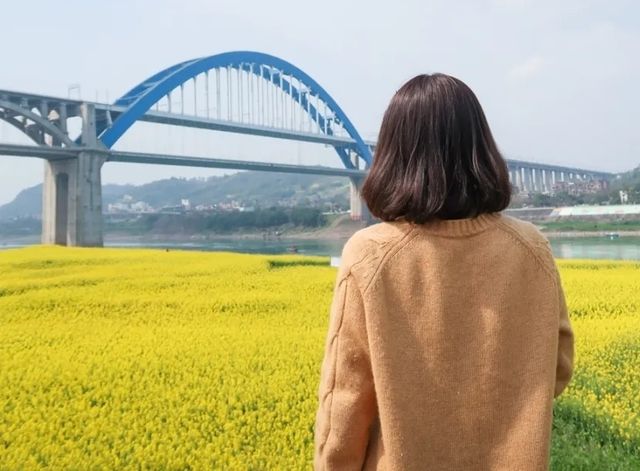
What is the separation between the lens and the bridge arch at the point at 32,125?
2348cm

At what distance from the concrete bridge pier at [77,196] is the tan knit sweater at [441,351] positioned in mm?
24929

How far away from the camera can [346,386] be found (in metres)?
1.20

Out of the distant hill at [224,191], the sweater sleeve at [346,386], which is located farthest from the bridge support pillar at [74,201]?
the distant hill at [224,191]

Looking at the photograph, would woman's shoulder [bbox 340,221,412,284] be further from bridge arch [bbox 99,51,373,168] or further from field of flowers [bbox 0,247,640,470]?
bridge arch [bbox 99,51,373,168]

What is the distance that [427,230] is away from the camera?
120 centimetres

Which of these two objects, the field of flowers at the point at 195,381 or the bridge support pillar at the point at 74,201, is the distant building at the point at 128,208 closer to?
the bridge support pillar at the point at 74,201

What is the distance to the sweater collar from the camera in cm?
120

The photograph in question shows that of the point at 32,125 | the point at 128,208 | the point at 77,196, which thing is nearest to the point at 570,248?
the point at 77,196

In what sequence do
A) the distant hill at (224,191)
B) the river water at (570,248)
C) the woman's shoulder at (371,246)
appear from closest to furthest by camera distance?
the woman's shoulder at (371,246)
the river water at (570,248)
the distant hill at (224,191)

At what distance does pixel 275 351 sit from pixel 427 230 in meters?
2.76

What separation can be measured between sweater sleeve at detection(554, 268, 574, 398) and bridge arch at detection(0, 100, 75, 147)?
81.9 ft

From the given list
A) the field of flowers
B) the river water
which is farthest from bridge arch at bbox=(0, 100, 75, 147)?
the field of flowers

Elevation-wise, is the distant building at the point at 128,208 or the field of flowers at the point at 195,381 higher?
the field of flowers at the point at 195,381

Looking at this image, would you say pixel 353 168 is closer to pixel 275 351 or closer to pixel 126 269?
pixel 126 269
